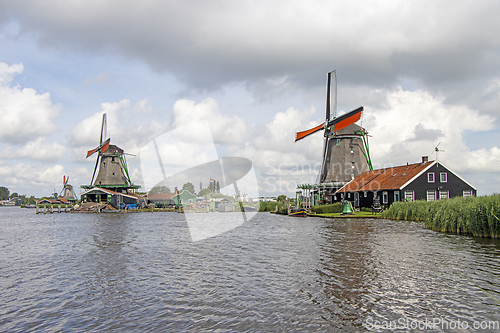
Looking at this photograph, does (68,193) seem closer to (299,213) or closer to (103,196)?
(103,196)

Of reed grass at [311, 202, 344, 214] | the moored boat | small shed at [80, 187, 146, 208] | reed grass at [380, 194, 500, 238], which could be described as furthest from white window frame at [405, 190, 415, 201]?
small shed at [80, 187, 146, 208]

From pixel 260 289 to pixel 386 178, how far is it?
3959cm

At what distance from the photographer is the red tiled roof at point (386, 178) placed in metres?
40.2

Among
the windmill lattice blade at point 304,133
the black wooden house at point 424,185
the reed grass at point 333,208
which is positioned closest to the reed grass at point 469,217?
the black wooden house at point 424,185

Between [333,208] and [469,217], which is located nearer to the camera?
[469,217]

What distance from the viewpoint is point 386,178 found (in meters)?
45.2

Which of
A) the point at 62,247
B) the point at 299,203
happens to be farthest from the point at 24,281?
the point at 299,203

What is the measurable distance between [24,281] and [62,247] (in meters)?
8.82

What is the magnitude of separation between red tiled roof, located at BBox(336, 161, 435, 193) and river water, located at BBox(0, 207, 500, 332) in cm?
2458

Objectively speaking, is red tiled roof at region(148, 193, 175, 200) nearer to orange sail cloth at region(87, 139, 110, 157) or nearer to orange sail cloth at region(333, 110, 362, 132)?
orange sail cloth at region(87, 139, 110, 157)

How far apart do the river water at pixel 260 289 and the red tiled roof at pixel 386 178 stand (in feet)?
80.7

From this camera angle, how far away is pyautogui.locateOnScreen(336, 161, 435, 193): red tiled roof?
4016 cm

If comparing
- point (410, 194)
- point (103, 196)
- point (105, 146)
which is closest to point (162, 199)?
point (103, 196)

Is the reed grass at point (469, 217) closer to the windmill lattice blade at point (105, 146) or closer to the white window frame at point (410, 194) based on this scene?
the white window frame at point (410, 194)
